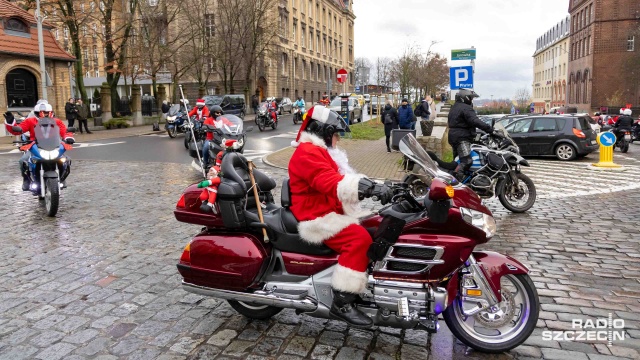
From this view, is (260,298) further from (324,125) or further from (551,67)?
(551,67)

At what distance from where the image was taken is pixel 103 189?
10930mm

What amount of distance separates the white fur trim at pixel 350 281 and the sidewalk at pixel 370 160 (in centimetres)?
833

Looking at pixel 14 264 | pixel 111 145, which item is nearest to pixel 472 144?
pixel 14 264

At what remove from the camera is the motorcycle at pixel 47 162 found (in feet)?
27.7

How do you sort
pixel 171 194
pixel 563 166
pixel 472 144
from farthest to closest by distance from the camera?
pixel 563 166
pixel 171 194
pixel 472 144

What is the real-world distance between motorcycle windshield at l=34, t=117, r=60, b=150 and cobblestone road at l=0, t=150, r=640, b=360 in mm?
1132

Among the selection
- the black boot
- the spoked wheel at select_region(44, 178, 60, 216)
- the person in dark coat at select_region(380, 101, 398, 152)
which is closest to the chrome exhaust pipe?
the black boot

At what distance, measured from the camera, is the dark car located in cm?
1673

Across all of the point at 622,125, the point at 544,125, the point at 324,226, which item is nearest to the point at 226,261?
the point at 324,226

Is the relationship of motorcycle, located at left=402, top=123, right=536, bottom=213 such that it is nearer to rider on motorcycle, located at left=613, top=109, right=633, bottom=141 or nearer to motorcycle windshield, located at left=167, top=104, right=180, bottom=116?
rider on motorcycle, located at left=613, top=109, right=633, bottom=141

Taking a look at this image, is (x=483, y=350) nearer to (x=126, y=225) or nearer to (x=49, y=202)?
(x=126, y=225)

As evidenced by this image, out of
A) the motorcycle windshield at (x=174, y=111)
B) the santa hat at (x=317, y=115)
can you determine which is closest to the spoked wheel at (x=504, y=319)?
the santa hat at (x=317, y=115)

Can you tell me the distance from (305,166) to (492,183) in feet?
19.2

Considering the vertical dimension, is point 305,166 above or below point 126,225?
above
